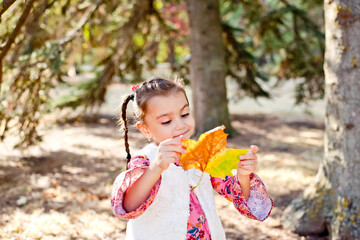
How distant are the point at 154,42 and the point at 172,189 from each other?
28.5ft

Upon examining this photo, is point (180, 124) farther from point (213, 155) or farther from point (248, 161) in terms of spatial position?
point (248, 161)

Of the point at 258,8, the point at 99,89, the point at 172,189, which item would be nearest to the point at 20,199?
the point at 172,189

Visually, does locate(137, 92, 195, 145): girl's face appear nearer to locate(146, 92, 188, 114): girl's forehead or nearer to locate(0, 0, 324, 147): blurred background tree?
locate(146, 92, 188, 114): girl's forehead

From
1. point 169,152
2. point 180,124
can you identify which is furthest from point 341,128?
point 169,152

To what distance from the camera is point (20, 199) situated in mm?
4270

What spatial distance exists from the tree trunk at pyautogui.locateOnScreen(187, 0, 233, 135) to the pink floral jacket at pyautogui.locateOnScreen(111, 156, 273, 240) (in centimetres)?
505

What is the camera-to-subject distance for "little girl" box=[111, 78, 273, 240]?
179cm

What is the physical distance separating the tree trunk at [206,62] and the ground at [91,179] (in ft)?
2.50

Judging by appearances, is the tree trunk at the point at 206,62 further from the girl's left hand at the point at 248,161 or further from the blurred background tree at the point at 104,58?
the girl's left hand at the point at 248,161

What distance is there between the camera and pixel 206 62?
23.1 ft

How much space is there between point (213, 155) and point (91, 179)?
3.81m

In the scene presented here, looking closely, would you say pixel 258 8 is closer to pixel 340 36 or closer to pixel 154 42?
pixel 154 42

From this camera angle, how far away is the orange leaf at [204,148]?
1.67m

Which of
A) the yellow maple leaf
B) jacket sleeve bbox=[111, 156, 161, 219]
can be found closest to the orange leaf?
the yellow maple leaf
